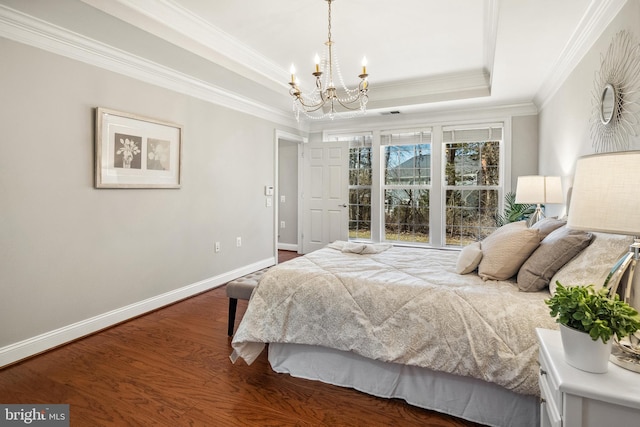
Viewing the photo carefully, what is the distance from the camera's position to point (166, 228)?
3525mm

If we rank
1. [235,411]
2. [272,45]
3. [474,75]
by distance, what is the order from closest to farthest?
1. [235,411]
2. [272,45]
3. [474,75]

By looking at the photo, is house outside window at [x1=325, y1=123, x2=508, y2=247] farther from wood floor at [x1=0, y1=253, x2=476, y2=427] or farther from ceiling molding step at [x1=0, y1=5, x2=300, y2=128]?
wood floor at [x1=0, y1=253, x2=476, y2=427]

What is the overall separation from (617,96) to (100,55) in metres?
3.74

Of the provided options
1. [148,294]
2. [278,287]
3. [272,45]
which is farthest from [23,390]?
[272,45]

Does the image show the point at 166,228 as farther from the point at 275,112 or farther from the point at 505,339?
the point at 505,339

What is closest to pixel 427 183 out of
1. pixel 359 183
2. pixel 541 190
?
pixel 359 183

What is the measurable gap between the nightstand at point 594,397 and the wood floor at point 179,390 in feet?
2.78

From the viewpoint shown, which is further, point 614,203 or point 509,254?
point 509,254

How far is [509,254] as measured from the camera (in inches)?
78.7

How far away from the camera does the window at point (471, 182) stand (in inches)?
193

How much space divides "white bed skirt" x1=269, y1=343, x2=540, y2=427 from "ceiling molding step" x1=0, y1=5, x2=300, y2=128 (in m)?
2.71

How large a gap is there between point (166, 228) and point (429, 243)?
3.76m

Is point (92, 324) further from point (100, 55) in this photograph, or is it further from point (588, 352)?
point (588, 352)

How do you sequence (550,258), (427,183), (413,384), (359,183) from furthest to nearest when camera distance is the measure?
(359,183)
(427,183)
(413,384)
(550,258)
